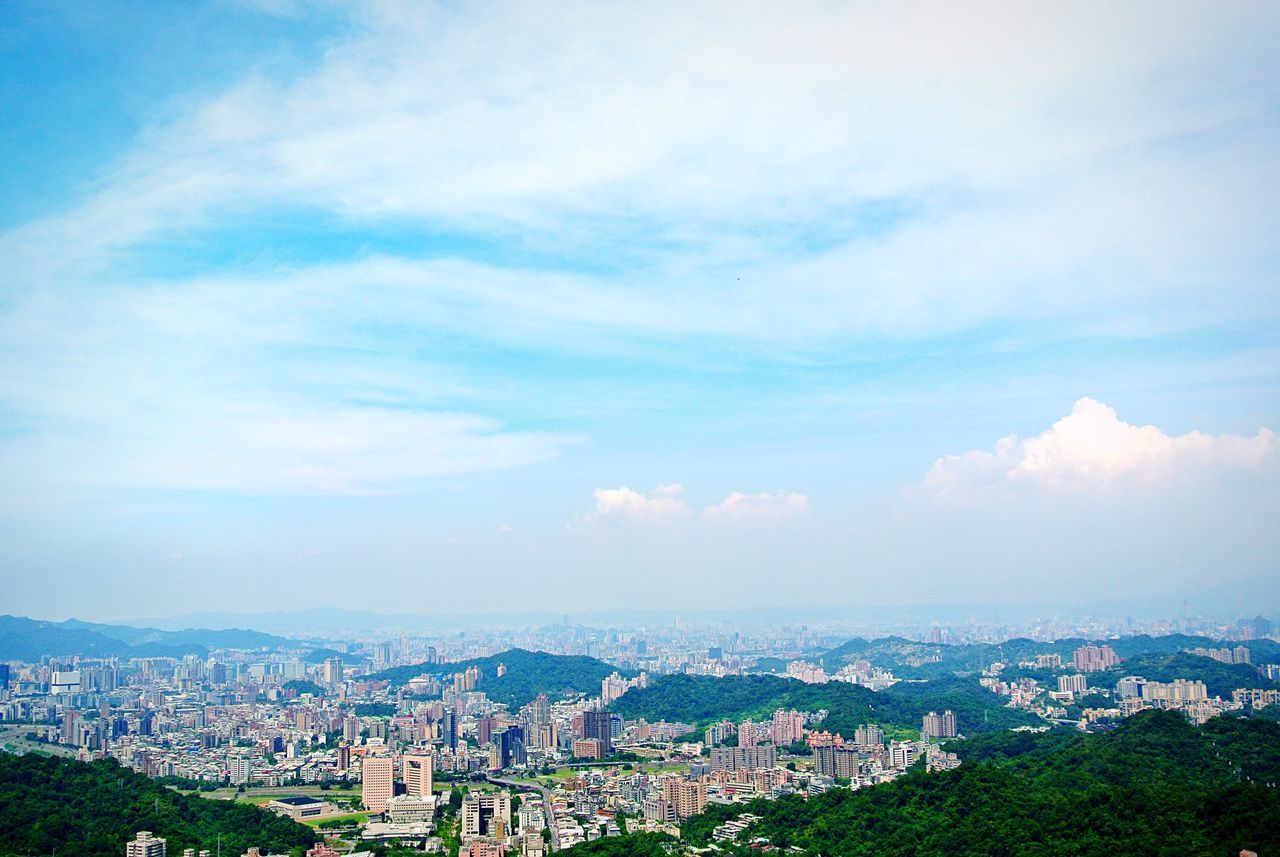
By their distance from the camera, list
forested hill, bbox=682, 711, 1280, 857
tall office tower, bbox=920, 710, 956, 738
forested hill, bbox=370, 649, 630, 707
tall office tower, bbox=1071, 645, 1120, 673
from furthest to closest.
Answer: forested hill, bbox=370, 649, 630, 707
tall office tower, bbox=1071, 645, 1120, 673
tall office tower, bbox=920, 710, 956, 738
forested hill, bbox=682, 711, 1280, 857

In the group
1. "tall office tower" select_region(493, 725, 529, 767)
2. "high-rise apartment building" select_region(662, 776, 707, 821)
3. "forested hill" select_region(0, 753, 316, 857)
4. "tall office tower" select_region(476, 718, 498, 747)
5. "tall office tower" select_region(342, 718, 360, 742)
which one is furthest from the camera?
"tall office tower" select_region(342, 718, 360, 742)

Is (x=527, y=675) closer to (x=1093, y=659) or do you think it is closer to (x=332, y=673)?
(x=332, y=673)

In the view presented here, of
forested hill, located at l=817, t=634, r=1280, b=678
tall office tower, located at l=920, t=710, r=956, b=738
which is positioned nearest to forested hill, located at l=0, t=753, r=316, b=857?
tall office tower, located at l=920, t=710, r=956, b=738

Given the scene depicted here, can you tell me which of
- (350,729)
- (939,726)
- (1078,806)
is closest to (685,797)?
(1078,806)

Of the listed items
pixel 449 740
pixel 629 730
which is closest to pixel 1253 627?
pixel 629 730

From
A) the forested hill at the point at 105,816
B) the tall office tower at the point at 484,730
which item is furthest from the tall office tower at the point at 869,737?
the forested hill at the point at 105,816

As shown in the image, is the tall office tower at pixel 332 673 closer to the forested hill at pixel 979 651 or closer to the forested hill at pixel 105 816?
the forested hill at pixel 979 651

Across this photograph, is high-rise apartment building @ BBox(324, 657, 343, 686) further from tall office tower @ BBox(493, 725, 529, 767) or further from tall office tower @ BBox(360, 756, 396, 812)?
tall office tower @ BBox(360, 756, 396, 812)
